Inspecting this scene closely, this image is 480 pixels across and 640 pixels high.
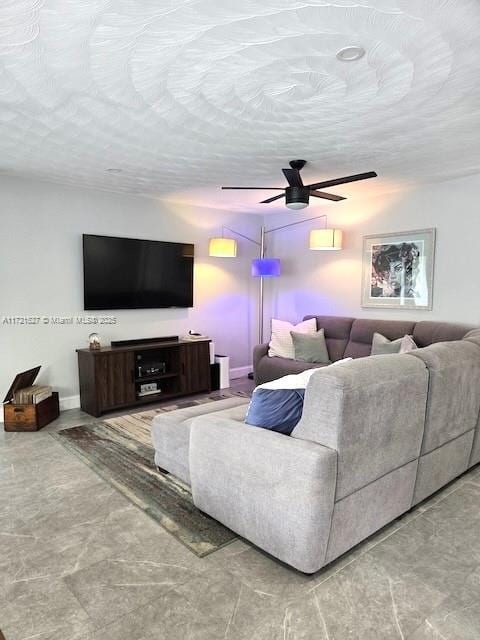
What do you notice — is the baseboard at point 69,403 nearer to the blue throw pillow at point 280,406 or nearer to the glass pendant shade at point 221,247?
the glass pendant shade at point 221,247

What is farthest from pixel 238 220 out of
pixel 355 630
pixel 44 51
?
pixel 355 630

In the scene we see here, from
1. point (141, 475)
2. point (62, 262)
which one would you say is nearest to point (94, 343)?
point (62, 262)

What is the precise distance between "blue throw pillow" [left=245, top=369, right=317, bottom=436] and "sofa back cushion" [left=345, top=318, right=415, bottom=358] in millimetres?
2689

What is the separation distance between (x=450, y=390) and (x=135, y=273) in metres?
3.68

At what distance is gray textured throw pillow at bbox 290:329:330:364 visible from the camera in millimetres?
4930

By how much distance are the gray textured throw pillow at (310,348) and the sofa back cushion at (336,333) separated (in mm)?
118

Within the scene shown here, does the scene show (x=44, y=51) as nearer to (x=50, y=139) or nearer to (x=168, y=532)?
(x=50, y=139)

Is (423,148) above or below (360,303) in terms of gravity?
above

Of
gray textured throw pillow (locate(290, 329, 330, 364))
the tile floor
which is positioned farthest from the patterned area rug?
gray textured throw pillow (locate(290, 329, 330, 364))

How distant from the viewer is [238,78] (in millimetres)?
2219

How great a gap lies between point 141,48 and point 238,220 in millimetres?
4197

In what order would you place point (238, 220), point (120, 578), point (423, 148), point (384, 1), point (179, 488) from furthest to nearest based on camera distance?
1. point (238, 220)
2. point (423, 148)
3. point (179, 488)
4. point (120, 578)
5. point (384, 1)

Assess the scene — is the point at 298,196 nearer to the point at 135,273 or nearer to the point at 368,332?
the point at 368,332

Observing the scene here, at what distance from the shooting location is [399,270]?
4832mm
